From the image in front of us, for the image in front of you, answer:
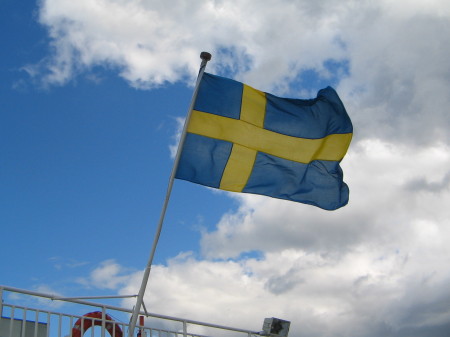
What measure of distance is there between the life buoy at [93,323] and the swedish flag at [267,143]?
2.46m

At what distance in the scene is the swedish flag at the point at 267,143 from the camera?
9.69 meters

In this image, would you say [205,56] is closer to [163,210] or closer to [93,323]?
[163,210]

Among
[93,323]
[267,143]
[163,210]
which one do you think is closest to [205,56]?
[267,143]

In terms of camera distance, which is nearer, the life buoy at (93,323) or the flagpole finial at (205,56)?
the life buoy at (93,323)

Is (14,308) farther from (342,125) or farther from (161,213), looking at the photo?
(342,125)

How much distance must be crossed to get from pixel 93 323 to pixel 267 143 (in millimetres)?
4194

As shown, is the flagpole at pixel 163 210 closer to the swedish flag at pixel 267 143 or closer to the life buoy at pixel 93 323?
Result: the swedish flag at pixel 267 143

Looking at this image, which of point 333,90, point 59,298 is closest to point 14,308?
point 59,298

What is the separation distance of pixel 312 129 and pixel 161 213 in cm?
359

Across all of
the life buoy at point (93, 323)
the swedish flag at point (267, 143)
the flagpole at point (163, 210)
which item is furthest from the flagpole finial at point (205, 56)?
the life buoy at point (93, 323)

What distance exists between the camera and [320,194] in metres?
10.6

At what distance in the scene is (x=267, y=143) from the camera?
10.3 m

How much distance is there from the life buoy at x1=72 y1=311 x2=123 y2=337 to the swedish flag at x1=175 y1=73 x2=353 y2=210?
2457 mm

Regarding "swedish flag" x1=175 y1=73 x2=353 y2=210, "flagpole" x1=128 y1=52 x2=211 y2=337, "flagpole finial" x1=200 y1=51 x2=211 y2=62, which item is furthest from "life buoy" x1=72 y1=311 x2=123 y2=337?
"flagpole finial" x1=200 y1=51 x2=211 y2=62
